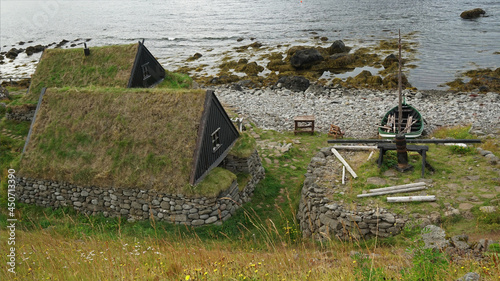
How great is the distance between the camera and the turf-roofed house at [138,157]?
1484 cm

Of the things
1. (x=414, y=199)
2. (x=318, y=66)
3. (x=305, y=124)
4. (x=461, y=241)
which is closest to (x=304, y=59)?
(x=318, y=66)

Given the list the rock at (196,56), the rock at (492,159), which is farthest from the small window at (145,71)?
the rock at (196,56)

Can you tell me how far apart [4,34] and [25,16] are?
141 feet

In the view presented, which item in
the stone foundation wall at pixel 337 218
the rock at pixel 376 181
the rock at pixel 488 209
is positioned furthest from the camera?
the rock at pixel 376 181

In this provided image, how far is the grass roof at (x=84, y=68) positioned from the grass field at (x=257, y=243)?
12.8ft

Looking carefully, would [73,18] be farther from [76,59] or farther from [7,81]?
[76,59]

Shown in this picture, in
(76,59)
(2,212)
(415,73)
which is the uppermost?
(76,59)

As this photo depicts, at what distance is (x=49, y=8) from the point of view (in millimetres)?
153125

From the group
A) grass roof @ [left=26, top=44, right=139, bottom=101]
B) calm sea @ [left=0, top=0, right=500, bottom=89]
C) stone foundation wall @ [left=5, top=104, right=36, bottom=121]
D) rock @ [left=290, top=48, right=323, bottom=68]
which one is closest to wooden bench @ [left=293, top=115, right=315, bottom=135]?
grass roof @ [left=26, top=44, right=139, bottom=101]

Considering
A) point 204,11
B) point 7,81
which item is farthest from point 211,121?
point 204,11

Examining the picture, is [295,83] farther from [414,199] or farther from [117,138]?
[414,199]

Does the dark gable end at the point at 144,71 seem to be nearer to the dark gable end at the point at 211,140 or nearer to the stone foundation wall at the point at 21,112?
the stone foundation wall at the point at 21,112

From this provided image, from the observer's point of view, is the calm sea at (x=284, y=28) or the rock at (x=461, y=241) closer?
the rock at (x=461, y=241)

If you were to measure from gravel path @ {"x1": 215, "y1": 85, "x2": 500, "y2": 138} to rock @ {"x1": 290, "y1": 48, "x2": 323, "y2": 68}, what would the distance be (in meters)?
9.43
